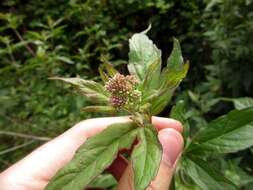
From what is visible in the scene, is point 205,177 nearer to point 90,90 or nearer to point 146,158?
point 146,158

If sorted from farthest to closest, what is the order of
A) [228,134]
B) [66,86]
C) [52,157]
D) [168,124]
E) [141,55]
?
[66,86] → [52,157] → [168,124] → [141,55] → [228,134]

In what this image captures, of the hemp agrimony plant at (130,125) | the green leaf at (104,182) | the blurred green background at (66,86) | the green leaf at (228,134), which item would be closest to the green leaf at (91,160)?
the hemp agrimony plant at (130,125)

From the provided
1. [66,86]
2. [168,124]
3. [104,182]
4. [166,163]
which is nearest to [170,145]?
[166,163]

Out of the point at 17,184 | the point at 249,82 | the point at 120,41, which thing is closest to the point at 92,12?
the point at 120,41

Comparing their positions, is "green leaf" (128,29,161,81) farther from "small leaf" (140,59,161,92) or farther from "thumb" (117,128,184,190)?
"thumb" (117,128,184,190)

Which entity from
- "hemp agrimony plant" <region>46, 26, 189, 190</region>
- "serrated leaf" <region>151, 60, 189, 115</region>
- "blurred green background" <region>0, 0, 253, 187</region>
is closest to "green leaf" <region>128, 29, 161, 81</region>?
"hemp agrimony plant" <region>46, 26, 189, 190</region>

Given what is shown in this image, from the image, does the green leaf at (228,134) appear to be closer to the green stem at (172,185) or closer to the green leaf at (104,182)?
the green stem at (172,185)
